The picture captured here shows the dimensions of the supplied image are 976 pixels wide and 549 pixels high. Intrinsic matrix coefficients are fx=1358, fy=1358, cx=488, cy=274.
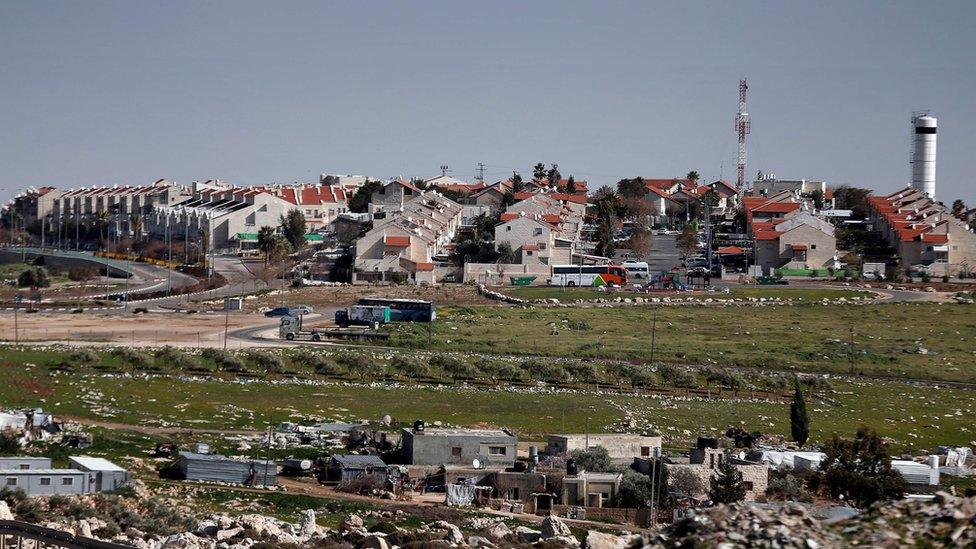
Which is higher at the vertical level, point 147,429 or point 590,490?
point 147,429

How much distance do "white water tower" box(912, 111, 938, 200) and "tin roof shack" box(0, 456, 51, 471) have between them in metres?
91.5

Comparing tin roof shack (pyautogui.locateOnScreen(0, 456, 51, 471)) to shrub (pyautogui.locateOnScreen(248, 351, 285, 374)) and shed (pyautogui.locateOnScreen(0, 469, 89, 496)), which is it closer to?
shed (pyautogui.locateOnScreen(0, 469, 89, 496))

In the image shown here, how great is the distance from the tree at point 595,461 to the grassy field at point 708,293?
35844 millimetres

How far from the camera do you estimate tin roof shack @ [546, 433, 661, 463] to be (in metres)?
27.8

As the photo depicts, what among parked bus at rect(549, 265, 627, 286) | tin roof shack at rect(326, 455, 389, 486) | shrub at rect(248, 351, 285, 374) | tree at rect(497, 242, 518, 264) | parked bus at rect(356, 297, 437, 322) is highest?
tree at rect(497, 242, 518, 264)

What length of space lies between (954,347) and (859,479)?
28.2 meters

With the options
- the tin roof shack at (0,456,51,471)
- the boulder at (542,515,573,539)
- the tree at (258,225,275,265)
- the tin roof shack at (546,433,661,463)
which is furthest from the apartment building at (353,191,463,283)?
the boulder at (542,515,573,539)

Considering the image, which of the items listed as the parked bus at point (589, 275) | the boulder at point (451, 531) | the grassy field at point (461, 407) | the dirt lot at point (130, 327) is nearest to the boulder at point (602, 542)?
the boulder at point (451, 531)

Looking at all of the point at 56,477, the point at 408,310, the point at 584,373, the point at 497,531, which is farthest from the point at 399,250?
the point at 497,531

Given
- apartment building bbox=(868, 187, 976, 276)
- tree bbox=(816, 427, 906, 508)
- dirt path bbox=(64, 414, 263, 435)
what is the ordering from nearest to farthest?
tree bbox=(816, 427, 906, 508)
dirt path bbox=(64, 414, 263, 435)
apartment building bbox=(868, 187, 976, 276)

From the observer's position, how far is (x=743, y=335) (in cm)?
5244

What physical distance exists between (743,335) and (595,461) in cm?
2755

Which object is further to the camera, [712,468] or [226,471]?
[712,468]

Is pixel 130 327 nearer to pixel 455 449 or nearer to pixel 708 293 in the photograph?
pixel 455 449
